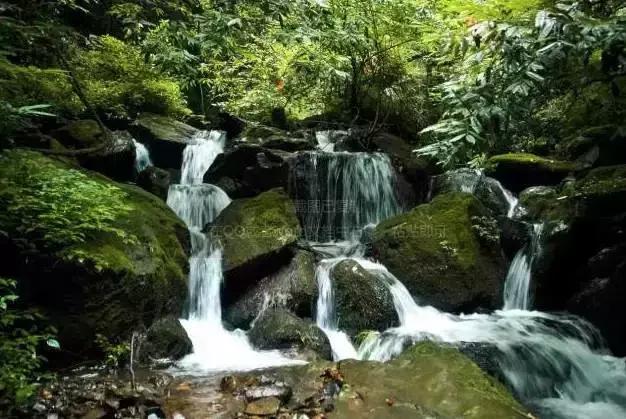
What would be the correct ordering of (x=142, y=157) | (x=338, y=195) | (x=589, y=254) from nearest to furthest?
(x=589, y=254) < (x=142, y=157) < (x=338, y=195)

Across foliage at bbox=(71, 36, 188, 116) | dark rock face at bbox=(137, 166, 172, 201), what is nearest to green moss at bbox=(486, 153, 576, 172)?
dark rock face at bbox=(137, 166, 172, 201)

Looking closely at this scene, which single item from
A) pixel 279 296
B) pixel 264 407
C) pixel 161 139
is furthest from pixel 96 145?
pixel 264 407

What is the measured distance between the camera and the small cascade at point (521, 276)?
→ 27.0ft

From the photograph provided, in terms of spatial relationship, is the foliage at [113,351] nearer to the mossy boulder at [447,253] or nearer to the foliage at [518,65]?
the foliage at [518,65]

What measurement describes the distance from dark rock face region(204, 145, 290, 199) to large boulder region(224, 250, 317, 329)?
10.5ft

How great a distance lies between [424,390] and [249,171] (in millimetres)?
7061

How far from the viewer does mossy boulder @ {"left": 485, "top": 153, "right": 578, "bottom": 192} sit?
1020 centimetres

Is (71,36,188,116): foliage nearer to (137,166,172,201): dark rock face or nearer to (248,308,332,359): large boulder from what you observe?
(137,166,172,201): dark rock face

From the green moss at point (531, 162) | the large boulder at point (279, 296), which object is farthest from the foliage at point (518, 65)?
the green moss at point (531, 162)

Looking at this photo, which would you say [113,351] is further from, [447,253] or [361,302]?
[447,253]

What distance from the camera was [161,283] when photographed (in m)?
6.04

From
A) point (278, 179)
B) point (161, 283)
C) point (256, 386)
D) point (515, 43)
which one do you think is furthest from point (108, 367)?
point (278, 179)

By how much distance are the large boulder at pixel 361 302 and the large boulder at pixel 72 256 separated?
2.70 meters

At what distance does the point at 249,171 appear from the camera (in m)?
10.2
